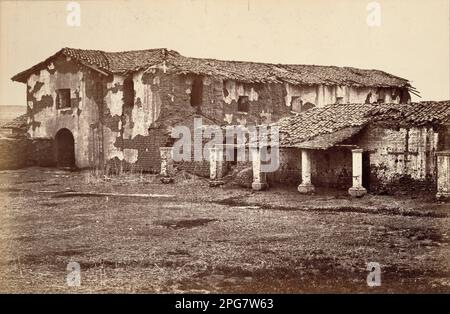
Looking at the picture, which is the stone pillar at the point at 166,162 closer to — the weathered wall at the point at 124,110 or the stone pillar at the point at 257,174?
the weathered wall at the point at 124,110

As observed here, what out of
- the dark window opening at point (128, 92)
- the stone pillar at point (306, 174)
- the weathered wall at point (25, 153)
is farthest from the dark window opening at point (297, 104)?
the weathered wall at point (25, 153)

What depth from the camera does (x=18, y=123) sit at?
2828cm

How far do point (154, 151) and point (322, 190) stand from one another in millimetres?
8109

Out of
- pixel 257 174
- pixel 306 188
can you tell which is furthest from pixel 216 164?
pixel 306 188

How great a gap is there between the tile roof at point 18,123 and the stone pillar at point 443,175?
64.4ft

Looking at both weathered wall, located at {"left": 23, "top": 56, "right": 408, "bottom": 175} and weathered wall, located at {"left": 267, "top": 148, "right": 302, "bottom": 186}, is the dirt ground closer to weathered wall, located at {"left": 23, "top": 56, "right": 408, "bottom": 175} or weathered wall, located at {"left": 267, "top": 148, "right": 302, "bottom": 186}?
weathered wall, located at {"left": 267, "top": 148, "right": 302, "bottom": 186}

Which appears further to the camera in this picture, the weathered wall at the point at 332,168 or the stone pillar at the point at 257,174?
the stone pillar at the point at 257,174

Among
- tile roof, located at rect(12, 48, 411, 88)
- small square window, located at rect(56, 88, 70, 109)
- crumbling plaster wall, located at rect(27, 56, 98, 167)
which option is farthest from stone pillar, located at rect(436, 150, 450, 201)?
small square window, located at rect(56, 88, 70, 109)

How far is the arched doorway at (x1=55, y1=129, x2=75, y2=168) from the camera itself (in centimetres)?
2675

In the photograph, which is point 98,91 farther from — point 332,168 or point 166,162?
point 332,168

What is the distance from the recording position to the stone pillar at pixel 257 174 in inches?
805

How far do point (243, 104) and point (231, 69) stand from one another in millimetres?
1761
